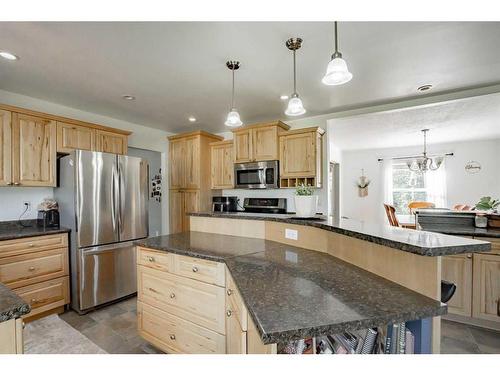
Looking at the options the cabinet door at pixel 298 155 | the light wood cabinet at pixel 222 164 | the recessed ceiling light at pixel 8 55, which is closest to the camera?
the recessed ceiling light at pixel 8 55

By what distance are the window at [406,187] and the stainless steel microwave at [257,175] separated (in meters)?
4.35

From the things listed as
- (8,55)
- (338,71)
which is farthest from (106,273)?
(338,71)

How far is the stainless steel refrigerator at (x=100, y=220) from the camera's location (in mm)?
2658

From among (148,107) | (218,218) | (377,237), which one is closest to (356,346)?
(377,237)

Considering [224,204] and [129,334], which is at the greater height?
[224,204]

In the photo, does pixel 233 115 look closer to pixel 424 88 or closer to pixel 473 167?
pixel 424 88

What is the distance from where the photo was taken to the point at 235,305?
1.25m

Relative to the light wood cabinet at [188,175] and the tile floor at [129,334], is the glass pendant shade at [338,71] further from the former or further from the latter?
the light wood cabinet at [188,175]

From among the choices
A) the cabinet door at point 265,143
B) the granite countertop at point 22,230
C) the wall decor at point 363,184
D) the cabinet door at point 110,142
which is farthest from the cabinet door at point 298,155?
the wall decor at point 363,184

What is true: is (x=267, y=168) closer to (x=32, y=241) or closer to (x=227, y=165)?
(x=227, y=165)

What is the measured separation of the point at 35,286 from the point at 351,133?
5.00 metres

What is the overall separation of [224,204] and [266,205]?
2.27 feet

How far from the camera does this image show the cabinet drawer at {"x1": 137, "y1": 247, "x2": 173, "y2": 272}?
1786 millimetres

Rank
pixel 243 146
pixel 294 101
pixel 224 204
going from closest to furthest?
pixel 294 101 → pixel 243 146 → pixel 224 204
